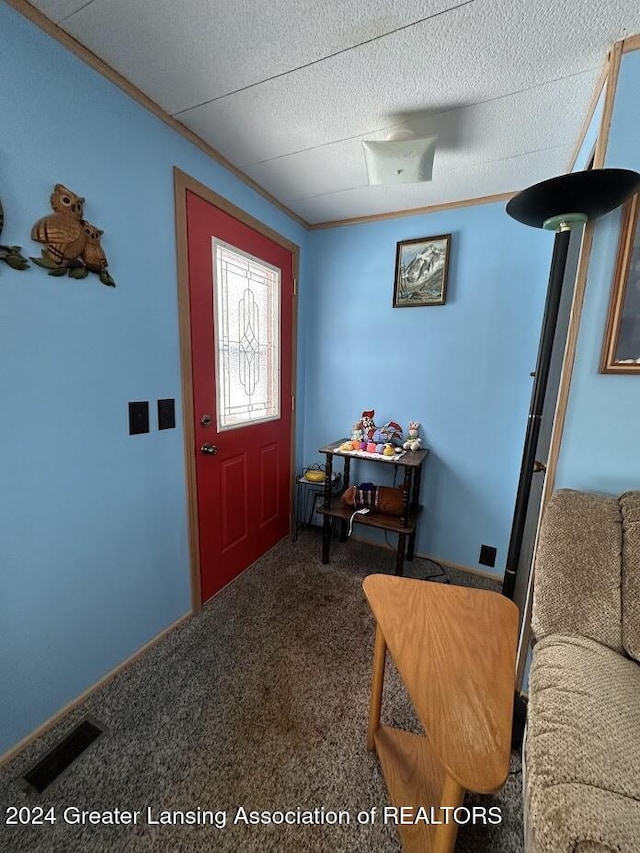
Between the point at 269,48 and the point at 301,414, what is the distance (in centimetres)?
191

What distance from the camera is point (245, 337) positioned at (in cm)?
198

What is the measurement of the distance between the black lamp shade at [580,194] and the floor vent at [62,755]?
234cm

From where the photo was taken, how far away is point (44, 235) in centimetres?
106

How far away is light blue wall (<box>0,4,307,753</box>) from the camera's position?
3.41ft

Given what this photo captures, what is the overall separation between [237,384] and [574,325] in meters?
1.58

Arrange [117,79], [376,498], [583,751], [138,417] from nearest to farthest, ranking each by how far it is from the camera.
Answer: [583,751] → [117,79] → [138,417] → [376,498]

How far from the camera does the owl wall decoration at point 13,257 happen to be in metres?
0.99

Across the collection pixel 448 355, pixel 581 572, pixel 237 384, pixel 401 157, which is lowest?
pixel 581 572

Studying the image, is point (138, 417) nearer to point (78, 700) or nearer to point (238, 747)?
point (78, 700)

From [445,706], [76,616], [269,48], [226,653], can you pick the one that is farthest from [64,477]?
[269,48]

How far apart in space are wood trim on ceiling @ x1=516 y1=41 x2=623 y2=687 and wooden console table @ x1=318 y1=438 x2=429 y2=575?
0.76 meters

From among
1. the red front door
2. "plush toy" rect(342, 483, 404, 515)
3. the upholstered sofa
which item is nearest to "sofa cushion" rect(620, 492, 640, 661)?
the upholstered sofa

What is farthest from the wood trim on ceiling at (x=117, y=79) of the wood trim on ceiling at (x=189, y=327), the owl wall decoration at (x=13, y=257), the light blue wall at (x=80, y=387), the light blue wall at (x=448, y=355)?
the light blue wall at (x=448, y=355)

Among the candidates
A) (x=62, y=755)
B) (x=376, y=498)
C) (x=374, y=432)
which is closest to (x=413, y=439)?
(x=374, y=432)
